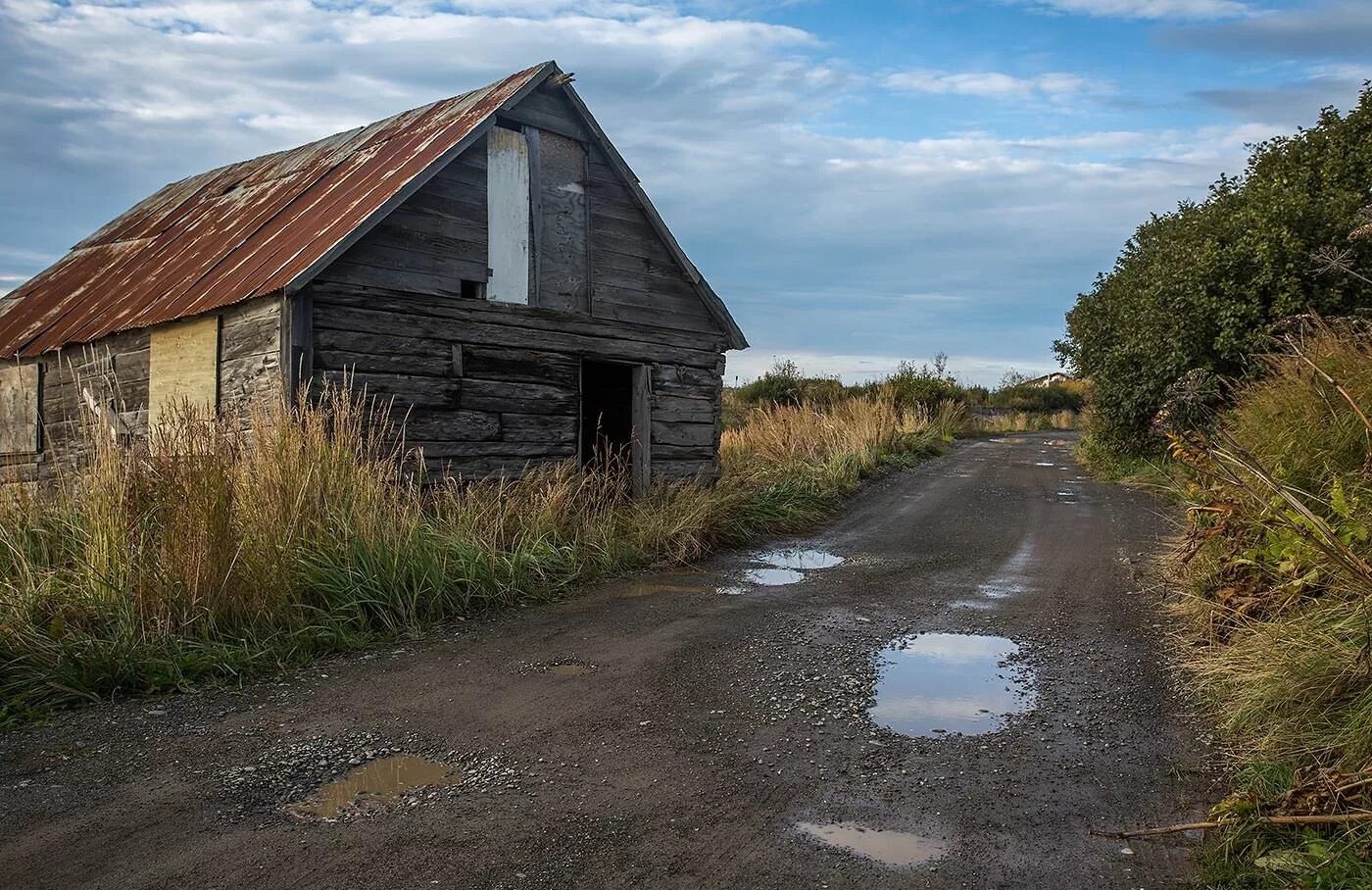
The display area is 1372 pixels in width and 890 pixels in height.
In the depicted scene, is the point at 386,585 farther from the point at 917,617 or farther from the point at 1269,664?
the point at 1269,664

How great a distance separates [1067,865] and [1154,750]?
4.53ft

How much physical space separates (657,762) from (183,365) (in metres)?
8.00

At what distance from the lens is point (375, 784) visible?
4172 mm

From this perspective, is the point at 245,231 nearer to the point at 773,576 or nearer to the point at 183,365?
the point at 183,365

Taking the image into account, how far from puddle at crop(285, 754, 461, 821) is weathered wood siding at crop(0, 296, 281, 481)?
3.49 metres

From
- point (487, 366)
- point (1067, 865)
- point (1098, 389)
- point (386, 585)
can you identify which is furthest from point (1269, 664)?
point (1098, 389)

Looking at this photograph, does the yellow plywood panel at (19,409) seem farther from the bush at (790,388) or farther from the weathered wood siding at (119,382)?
the bush at (790,388)

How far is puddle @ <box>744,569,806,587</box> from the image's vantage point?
8.73 meters

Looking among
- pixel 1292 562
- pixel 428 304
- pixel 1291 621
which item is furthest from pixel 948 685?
pixel 428 304

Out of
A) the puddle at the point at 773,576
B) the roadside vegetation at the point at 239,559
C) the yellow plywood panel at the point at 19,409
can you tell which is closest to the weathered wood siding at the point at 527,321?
the roadside vegetation at the point at 239,559

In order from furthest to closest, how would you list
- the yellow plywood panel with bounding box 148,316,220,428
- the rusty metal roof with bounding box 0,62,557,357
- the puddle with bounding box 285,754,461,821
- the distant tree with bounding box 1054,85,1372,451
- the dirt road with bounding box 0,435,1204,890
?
the distant tree with bounding box 1054,85,1372,451 < the yellow plywood panel with bounding box 148,316,220,428 < the rusty metal roof with bounding box 0,62,557,357 < the puddle with bounding box 285,754,461,821 < the dirt road with bounding box 0,435,1204,890

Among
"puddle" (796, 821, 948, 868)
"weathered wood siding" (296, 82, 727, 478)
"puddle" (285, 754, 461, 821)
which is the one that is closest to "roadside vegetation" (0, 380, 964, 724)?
"weathered wood siding" (296, 82, 727, 478)

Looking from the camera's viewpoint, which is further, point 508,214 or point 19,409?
point 19,409

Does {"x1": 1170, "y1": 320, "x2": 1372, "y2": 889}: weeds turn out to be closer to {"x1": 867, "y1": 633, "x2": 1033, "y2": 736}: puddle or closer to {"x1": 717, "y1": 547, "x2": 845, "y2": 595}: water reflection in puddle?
{"x1": 867, "y1": 633, "x2": 1033, "y2": 736}: puddle
